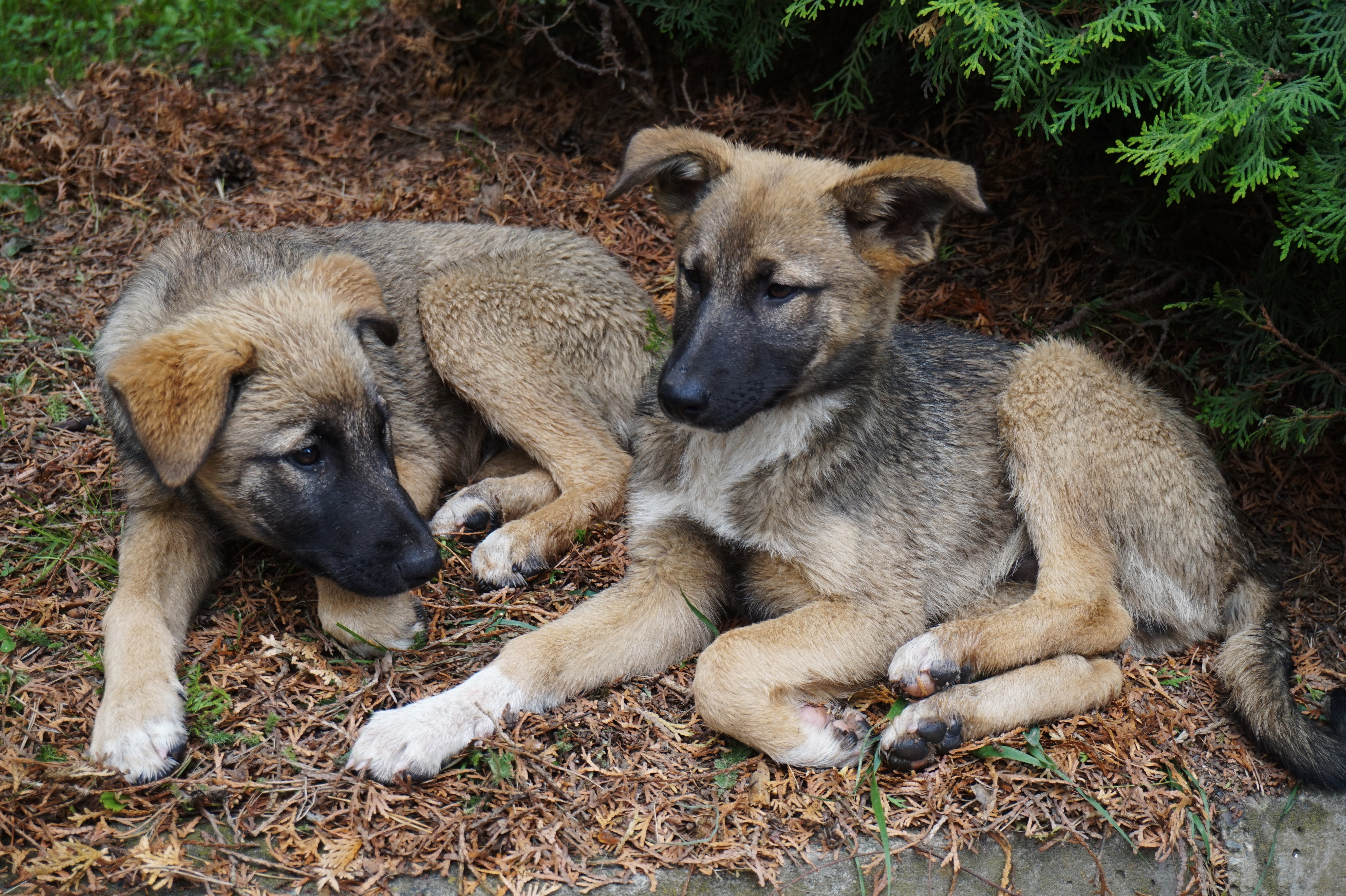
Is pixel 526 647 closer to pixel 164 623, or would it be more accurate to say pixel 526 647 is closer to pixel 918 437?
pixel 164 623

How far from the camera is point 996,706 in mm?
3838

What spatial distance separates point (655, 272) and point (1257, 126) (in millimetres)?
3160

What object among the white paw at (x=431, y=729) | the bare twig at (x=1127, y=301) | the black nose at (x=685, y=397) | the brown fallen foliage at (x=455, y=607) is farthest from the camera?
the bare twig at (x=1127, y=301)

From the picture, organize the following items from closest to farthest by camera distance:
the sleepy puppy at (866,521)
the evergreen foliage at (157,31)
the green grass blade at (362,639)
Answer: the sleepy puppy at (866,521), the green grass blade at (362,639), the evergreen foliage at (157,31)

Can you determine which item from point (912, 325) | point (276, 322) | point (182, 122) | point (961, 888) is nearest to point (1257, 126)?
point (912, 325)

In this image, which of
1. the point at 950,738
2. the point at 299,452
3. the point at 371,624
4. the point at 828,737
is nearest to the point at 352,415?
the point at 299,452

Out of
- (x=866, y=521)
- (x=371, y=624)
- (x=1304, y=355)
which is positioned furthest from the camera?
(x=1304, y=355)

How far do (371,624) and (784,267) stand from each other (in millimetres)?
2067

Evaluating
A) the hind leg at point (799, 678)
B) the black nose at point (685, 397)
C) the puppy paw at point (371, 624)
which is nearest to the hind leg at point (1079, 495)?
the hind leg at point (799, 678)

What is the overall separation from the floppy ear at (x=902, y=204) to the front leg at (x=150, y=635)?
2.88 m

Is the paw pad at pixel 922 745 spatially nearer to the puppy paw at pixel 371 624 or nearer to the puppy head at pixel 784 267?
the puppy head at pixel 784 267

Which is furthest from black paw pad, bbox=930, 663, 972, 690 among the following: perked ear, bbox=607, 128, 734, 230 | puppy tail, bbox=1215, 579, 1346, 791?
perked ear, bbox=607, 128, 734, 230

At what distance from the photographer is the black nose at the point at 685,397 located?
366 cm

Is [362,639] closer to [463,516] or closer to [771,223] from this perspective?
[463,516]
